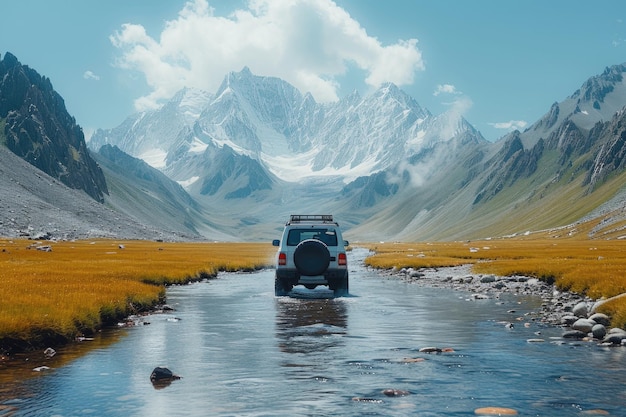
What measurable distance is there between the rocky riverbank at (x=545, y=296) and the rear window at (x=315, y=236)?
8.96 meters

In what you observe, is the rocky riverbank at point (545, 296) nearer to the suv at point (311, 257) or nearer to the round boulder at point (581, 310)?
the round boulder at point (581, 310)

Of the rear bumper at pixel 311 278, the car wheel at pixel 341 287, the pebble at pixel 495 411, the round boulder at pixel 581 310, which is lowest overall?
the pebble at pixel 495 411

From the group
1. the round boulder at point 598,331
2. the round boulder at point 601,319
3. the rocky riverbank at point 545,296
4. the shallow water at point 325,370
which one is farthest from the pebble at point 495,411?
the round boulder at point 601,319

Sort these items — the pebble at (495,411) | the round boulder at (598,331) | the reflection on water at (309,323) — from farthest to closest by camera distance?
the round boulder at (598,331) < the reflection on water at (309,323) < the pebble at (495,411)

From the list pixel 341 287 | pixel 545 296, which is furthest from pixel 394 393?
pixel 545 296

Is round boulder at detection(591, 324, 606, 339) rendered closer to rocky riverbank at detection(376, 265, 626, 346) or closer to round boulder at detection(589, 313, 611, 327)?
rocky riverbank at detection(376, 265, 626, 346)

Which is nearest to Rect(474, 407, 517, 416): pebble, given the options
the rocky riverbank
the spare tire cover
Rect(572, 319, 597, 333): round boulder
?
the rocky riverbank

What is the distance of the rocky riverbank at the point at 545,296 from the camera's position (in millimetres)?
21688

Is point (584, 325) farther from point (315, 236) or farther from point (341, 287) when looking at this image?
point (315, 236)

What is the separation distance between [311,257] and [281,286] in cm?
301

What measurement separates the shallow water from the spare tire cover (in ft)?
18.6

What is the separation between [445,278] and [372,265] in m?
26.9

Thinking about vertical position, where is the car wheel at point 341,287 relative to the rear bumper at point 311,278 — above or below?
below

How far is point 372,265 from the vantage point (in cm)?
7881
